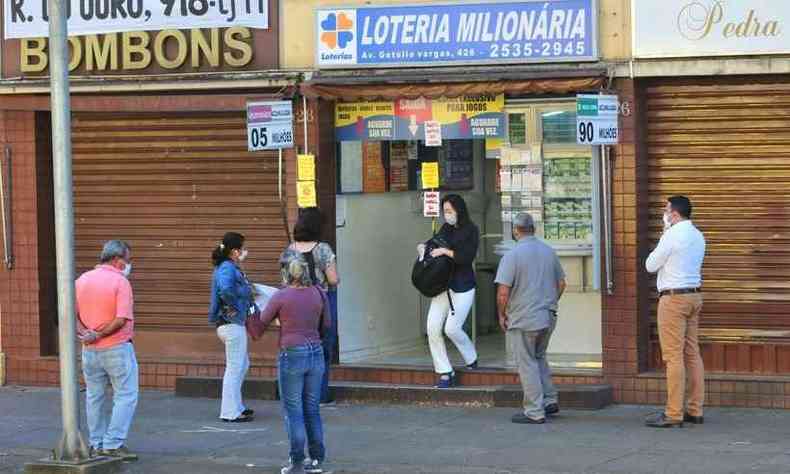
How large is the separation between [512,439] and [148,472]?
9.52ft

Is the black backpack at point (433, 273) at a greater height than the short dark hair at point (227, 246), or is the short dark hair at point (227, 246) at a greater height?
the short dark hair at point (227, 246)

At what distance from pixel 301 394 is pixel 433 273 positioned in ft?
12.0

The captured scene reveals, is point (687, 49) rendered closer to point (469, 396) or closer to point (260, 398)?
point (469, 396)

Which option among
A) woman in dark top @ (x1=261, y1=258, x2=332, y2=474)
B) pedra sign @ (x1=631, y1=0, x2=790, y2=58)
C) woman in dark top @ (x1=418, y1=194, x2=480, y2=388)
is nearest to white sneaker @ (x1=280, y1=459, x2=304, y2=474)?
woman in dark top @ (x1=261, y1=258, x2=332, y2=474)

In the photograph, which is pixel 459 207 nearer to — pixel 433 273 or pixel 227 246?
pixel 433 273

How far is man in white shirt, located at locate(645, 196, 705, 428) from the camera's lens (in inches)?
474

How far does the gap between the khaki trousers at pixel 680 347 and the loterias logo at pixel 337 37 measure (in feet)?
13.3

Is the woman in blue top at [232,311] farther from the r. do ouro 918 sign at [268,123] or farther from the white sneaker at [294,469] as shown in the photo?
the white sneaker at [294,469]

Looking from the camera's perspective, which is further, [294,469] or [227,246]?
[227,246]

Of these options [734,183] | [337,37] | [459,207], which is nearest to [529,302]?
[459,207]

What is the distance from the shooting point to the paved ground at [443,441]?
35.3 feet

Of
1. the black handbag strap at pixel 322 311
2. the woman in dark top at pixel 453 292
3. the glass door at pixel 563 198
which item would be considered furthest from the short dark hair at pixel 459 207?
the black handbag strap at pixel 322 311

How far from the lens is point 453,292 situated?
13930 mm

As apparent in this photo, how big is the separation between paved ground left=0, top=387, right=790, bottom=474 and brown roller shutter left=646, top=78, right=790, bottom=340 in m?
1.02
